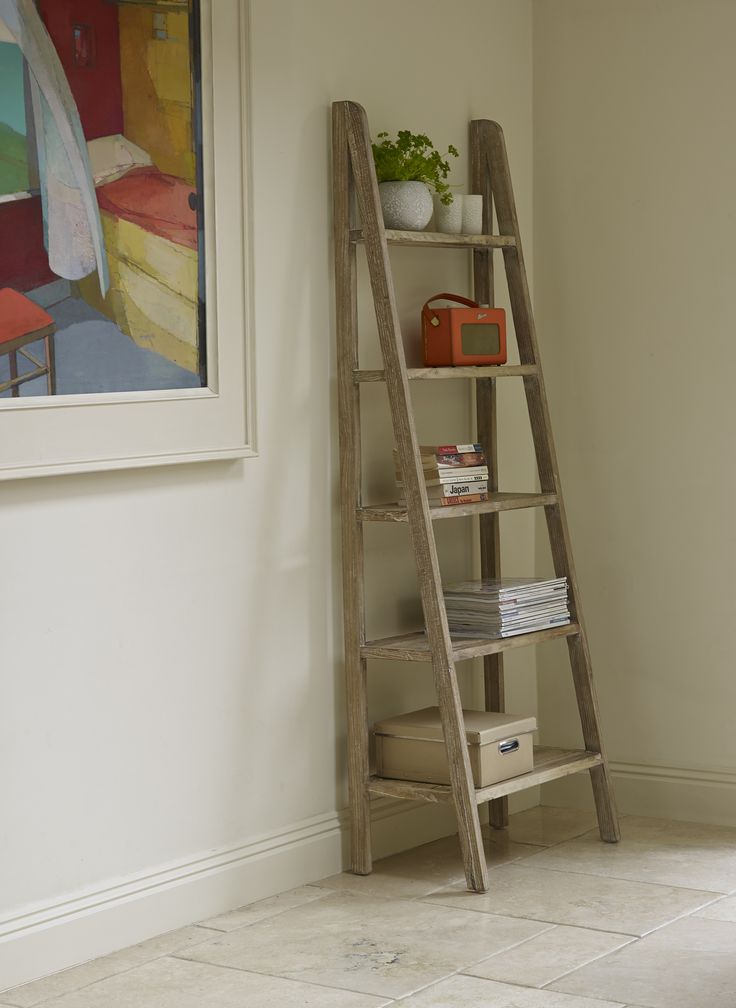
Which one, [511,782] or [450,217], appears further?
[450,217]

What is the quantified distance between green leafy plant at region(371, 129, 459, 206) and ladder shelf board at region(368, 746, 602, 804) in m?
1.44

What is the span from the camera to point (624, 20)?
3998mm

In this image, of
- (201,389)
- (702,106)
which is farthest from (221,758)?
(702,106)

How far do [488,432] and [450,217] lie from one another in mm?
634

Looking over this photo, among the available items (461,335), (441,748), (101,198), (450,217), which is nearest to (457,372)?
(461,335)

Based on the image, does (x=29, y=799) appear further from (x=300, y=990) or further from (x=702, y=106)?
(x=702, y=106)

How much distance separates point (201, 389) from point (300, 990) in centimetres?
127

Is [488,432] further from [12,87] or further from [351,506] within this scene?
[12,87]

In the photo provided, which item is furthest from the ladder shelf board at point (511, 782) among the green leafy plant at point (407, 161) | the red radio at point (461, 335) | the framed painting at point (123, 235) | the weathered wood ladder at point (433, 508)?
the green leafy plant at point (407, 161)

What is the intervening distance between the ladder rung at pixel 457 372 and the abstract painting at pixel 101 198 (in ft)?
1.49

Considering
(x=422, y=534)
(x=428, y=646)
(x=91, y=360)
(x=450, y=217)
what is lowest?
(x=428, y=646)

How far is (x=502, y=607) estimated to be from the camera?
3551 millimetres

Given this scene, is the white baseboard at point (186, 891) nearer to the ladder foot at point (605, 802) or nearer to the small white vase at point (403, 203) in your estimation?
the ladder foot at point (605, 802)

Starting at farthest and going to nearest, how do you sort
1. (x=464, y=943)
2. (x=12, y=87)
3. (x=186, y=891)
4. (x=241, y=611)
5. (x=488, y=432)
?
(x=488, y=432), (x=241, y=611), (x=186, y=891), (x=464, y=943), (x=12, y=87)
